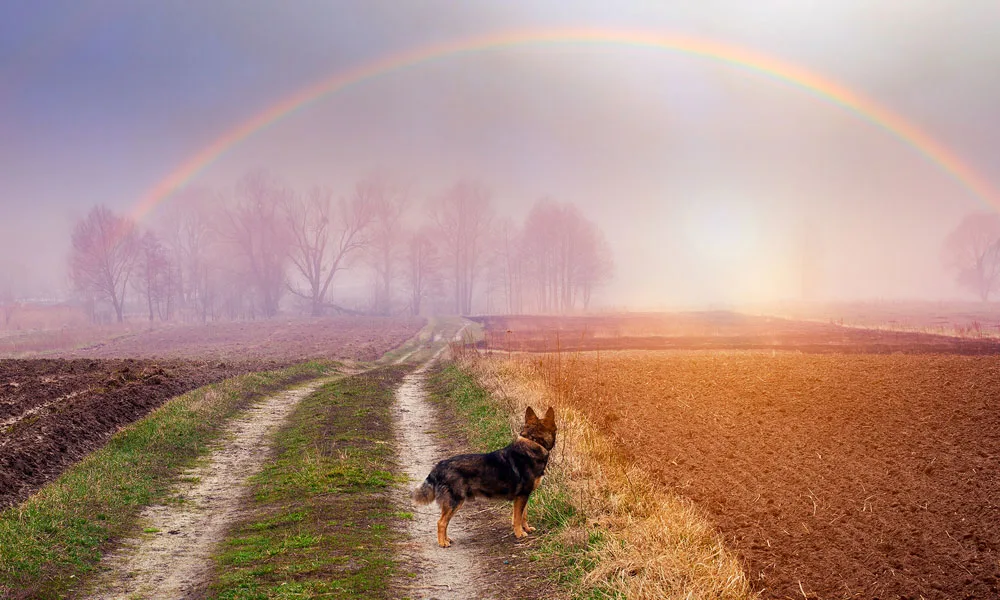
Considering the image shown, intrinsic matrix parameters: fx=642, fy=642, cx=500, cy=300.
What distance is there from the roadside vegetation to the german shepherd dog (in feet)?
2.78

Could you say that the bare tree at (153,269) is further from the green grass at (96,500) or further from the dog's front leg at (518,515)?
the dog's front leg at (518,515)

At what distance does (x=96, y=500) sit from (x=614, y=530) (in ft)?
28.7

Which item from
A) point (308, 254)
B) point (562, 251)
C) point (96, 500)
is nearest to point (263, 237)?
point (308, 254)

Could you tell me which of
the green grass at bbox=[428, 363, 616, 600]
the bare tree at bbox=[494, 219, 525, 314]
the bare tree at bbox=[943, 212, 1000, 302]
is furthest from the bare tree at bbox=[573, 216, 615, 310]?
the green grass at bbox=[428, 363, 616, 600]

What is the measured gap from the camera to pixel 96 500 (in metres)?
11.0

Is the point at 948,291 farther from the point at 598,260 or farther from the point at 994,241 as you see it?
the point at 598,260

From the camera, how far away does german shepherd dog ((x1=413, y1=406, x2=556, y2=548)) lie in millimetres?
9039

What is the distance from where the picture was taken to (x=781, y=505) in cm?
1030

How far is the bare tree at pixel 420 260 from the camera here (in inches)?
4311

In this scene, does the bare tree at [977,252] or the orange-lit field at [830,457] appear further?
the bare tree at [977,252]

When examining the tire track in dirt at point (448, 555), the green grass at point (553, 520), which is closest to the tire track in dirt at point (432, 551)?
the tire track in dirt at point (448, 555)

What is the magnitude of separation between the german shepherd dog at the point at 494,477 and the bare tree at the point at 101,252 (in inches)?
3621

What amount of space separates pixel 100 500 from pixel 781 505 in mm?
11405

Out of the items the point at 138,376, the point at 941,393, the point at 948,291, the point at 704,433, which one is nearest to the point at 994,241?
the point at 948,291
